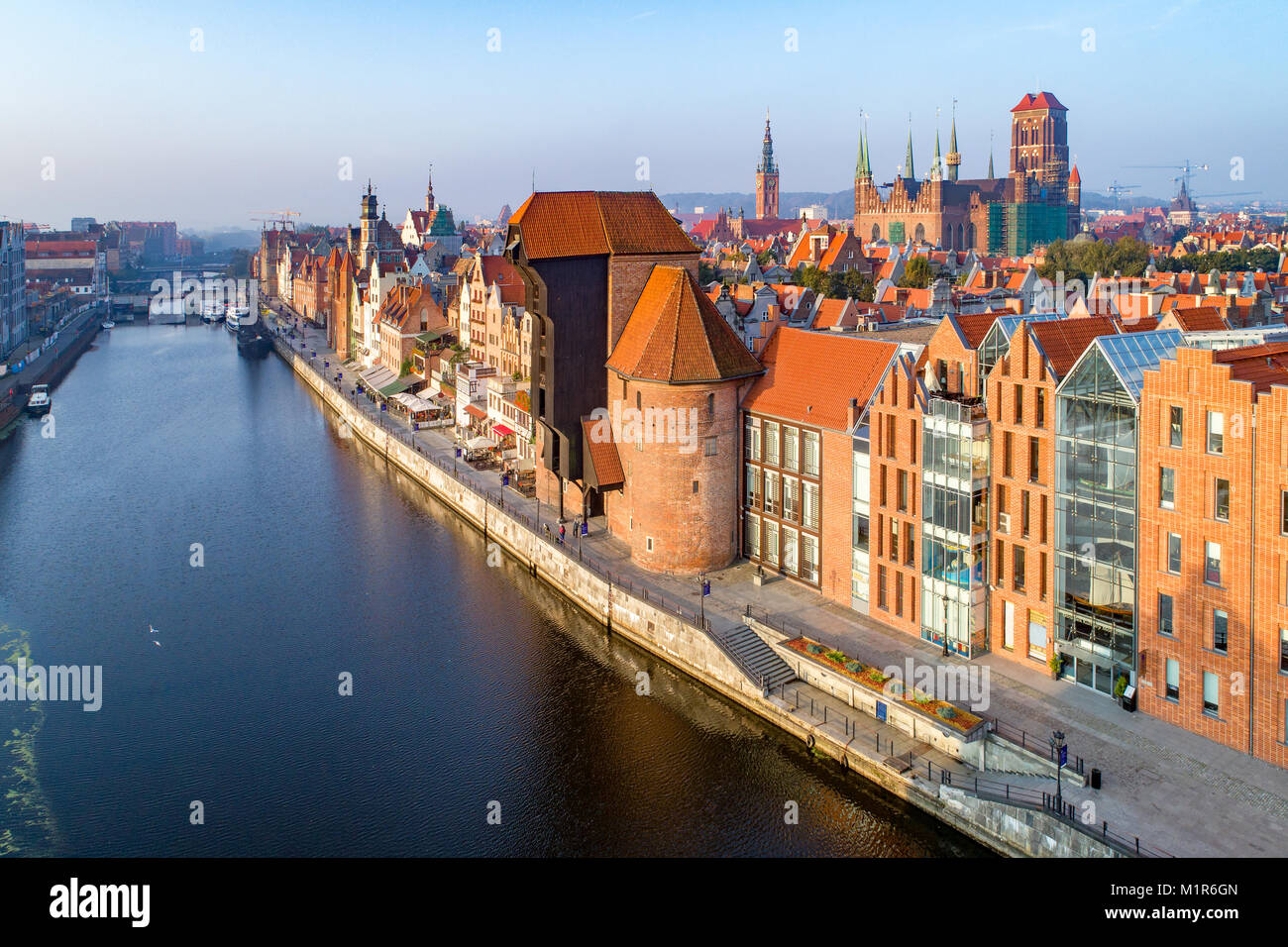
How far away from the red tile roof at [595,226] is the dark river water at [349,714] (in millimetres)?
15029

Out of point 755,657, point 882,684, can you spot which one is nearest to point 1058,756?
point 882,684

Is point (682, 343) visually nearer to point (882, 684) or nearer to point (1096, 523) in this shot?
point (882, 684)

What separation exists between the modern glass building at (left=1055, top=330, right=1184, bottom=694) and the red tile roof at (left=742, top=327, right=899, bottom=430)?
9.12m

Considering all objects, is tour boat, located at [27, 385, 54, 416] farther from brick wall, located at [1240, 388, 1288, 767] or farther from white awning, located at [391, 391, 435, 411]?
brick wall, located at [1240, 388, 1288, 767]

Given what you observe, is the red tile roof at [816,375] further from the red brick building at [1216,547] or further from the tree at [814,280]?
the tree at [814,280]

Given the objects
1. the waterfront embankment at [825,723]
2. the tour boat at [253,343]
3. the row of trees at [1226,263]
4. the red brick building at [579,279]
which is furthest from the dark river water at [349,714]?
the row of trees at [1226,263]

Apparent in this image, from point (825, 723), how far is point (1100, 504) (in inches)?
397

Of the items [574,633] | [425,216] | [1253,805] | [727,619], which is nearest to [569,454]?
[574,633]

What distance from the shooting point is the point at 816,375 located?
42.4 m

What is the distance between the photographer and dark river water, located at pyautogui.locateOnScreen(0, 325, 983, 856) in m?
29.1

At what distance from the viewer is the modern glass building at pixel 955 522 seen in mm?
34469

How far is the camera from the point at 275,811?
30000mm
